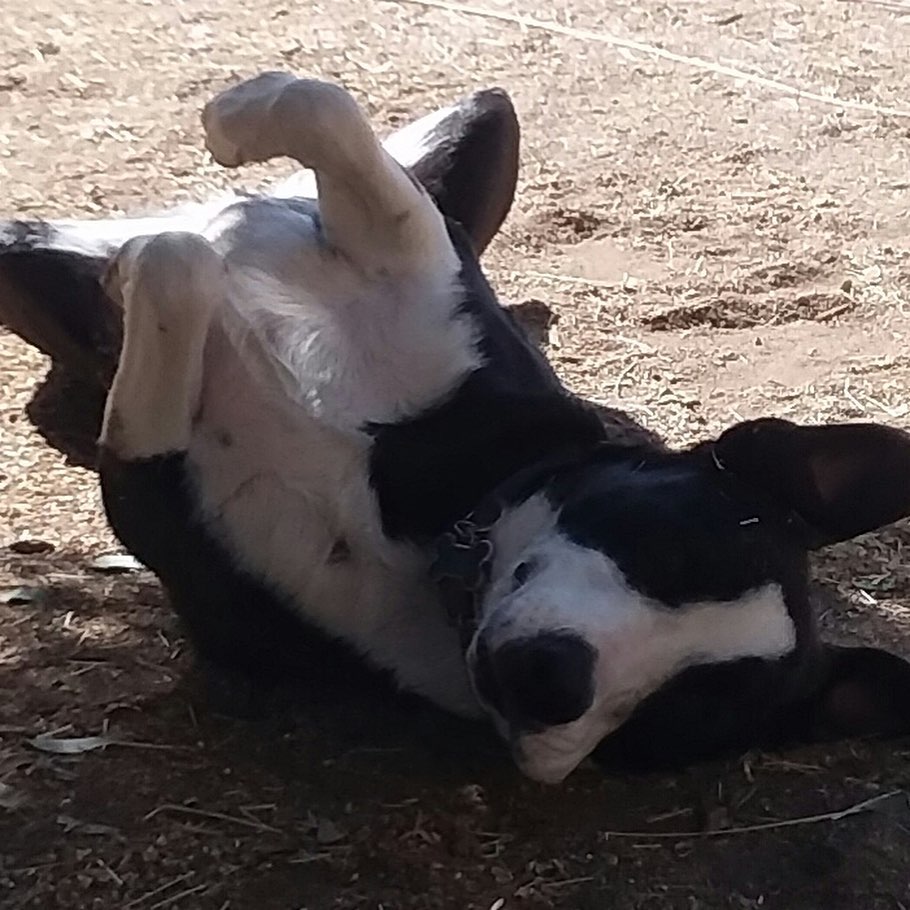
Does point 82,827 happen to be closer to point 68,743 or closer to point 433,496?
point 68,743

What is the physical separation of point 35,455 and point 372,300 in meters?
0.93

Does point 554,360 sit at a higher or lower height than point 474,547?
lower

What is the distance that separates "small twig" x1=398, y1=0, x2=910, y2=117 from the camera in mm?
5961

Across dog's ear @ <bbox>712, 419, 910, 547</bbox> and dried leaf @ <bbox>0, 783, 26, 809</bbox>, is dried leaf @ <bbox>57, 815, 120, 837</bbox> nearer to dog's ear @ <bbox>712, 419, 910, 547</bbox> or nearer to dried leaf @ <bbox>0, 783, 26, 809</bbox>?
dried leaf @ <bbox>0, 783, 26, 809</bbox>

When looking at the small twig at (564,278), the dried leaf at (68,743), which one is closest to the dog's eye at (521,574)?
the dried leaf at (68,743)

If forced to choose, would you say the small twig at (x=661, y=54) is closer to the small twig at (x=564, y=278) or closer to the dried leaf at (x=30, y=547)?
the small twig at (x=564, y=278)

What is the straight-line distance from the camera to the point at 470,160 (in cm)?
405

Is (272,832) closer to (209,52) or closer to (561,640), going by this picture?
(561,640)

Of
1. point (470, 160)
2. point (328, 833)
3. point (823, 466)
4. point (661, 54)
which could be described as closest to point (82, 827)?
point (328, 833)

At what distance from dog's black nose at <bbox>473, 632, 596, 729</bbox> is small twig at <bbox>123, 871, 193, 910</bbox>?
53 cm

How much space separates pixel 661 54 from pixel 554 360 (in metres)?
2.31

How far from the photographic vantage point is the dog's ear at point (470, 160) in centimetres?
403

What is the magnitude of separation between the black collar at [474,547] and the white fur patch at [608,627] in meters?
0.06

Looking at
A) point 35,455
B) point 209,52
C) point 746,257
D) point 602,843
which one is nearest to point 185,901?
point 602,843
